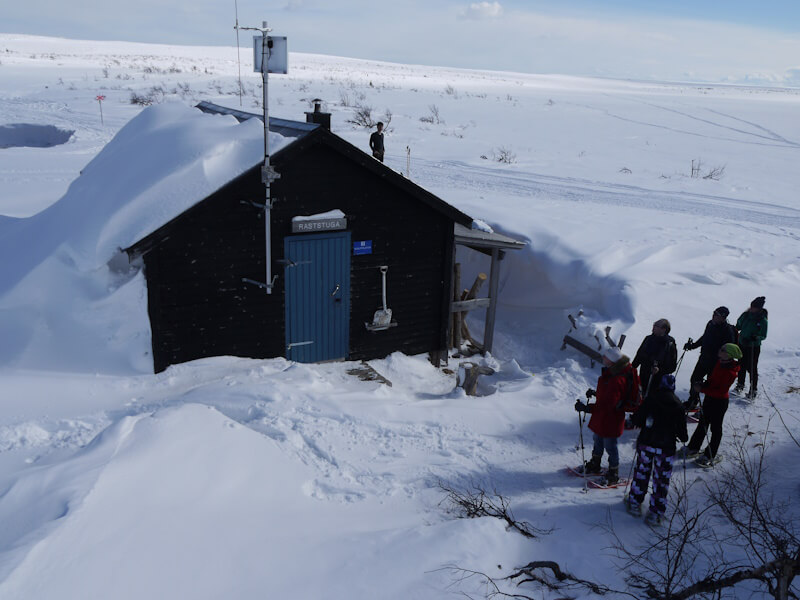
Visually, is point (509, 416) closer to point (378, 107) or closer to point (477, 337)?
point (477, 337)

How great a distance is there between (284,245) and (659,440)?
18.7ft

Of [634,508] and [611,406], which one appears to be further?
[611,406]

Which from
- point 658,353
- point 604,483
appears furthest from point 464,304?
point 604,483

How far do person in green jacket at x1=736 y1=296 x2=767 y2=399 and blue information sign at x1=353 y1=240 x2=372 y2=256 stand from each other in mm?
5334

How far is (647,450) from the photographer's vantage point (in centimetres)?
649

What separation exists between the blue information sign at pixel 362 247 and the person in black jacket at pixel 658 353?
4.22 m

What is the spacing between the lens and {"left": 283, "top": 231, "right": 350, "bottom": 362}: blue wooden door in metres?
10.0

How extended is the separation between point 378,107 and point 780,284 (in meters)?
27.1

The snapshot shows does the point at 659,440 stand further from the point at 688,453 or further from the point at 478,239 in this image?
the point at 478,239

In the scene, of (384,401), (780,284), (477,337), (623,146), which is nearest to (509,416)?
(384,401)

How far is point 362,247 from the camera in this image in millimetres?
10398

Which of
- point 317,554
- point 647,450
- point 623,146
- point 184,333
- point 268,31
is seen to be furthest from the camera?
point 623,146

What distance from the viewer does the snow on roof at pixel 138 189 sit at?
8.76 m

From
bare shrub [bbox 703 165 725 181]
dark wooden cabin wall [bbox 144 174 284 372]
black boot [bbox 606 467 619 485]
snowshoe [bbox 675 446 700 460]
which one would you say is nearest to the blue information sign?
dark wooden cabin wall [bbox 144 174 284 372]
